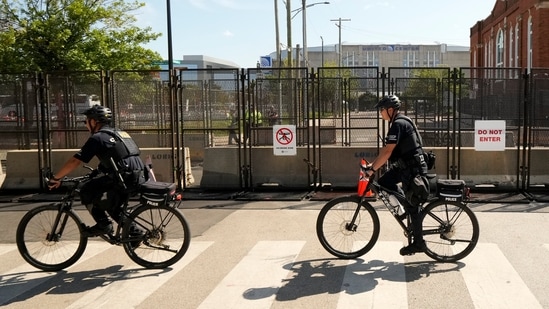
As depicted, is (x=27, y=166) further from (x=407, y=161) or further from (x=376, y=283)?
(x=376, y=283)

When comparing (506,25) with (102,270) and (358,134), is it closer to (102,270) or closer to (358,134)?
(358,134)

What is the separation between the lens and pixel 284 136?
11.5 metres

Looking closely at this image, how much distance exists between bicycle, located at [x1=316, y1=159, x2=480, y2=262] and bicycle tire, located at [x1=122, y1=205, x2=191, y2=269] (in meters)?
1.69

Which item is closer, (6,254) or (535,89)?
(6,254)

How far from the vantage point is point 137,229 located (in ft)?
20.0

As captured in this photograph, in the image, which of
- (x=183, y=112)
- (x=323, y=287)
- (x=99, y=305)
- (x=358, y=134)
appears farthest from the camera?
(x=358, y=134)

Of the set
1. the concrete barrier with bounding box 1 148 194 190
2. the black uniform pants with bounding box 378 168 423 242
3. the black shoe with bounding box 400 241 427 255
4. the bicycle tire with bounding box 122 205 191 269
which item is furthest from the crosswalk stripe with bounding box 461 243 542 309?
the concrete barrier with bounding box 1 148 194 190

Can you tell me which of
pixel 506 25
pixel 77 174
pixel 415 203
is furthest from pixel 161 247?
pixel 506 25

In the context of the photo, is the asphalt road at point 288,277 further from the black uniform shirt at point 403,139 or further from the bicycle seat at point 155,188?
the black uniform shirt at point 403,139

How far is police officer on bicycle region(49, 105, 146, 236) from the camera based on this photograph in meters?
5.89

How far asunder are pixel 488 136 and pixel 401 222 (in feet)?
18.7

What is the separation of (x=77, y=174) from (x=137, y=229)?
690 centimetres

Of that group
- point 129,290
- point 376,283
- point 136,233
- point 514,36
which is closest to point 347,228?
point 376,283

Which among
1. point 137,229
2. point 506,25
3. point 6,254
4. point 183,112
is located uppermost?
point 506,25
